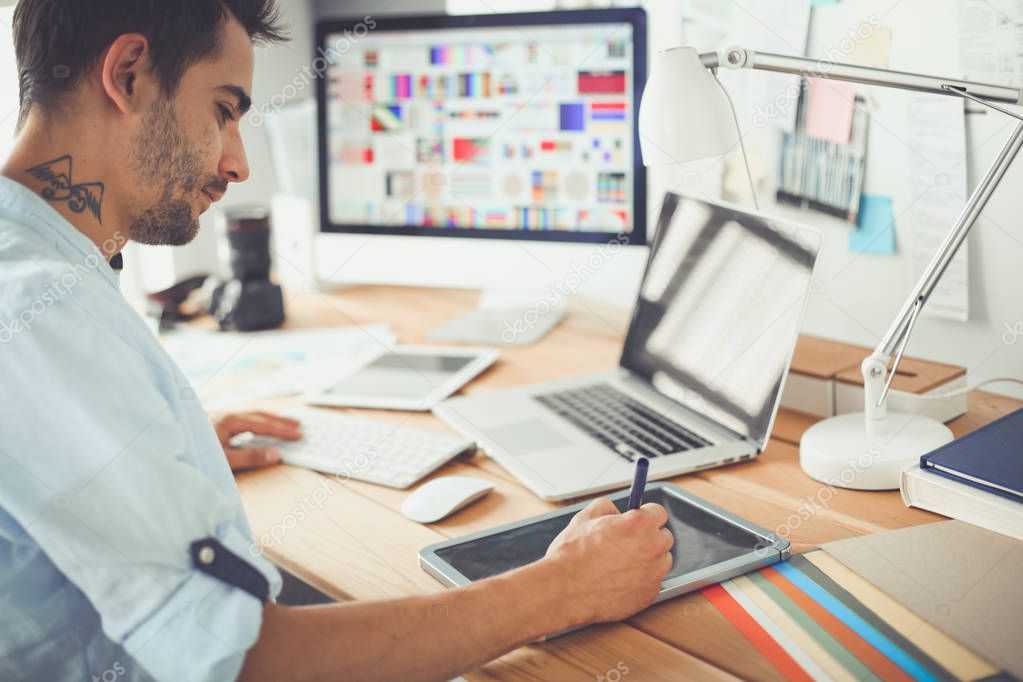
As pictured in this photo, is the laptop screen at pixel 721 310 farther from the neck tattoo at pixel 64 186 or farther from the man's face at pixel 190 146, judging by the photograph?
the neck tattoo at pixel 64 186

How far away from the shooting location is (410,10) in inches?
89.6

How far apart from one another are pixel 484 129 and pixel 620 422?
2.11 ft

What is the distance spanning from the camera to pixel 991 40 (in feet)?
3.82

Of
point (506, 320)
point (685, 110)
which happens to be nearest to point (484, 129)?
point (506, 320)

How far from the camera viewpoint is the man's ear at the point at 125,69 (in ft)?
2.74

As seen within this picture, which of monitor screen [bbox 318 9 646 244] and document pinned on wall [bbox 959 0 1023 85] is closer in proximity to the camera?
document pinned on wall [bbox 959 0 1023 85]

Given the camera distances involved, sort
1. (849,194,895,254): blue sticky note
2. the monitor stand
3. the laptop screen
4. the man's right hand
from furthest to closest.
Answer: the monitor stand → (849,194,895,254): blue sticky note → the laptop screen → the man's right hand

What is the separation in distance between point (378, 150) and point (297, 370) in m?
0.45

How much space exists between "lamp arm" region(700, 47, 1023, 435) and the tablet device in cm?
25

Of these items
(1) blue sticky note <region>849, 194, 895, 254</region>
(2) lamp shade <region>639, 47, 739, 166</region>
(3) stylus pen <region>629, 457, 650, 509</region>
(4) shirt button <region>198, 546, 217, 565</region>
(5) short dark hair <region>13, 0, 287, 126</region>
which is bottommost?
(3) stylus pen <region>629, 457, 650, 509</region>

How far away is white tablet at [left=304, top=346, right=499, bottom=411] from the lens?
1.36 metres

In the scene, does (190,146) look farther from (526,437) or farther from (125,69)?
(526,437)

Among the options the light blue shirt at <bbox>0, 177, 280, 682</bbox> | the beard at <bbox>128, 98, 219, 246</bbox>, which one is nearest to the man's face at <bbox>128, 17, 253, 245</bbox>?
the beard at <bbox>128, 98, 219, 246</bbox>

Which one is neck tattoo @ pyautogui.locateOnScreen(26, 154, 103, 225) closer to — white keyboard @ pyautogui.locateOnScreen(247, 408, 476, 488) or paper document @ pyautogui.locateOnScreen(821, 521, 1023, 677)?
white keyboard @ pyautogui.locateOnScreen(247, 408, 476, 488)
